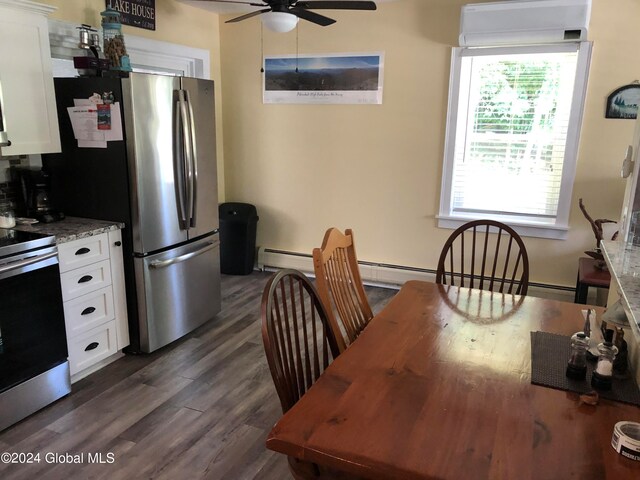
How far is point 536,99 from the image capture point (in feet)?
12.1

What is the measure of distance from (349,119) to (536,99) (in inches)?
58.3

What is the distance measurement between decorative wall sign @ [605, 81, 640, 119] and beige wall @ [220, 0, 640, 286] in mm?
50

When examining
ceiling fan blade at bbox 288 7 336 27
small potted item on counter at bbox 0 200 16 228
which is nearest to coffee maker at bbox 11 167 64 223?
small potted item on counter at bbox 0 200 16 228

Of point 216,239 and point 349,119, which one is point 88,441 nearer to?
point 216,239

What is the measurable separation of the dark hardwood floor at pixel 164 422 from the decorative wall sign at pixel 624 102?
9.66 feet

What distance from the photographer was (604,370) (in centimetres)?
136

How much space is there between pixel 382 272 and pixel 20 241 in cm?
288

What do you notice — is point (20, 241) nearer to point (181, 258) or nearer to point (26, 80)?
point (26, 80)

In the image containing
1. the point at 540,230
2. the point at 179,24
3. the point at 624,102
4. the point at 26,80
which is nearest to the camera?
the point at 26,80

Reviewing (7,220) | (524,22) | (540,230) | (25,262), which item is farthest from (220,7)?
(540,230)

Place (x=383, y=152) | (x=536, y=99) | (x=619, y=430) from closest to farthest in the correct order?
1. (x=619, y=430)
2. (x=536, y=99)
3. (x=383, y=152)

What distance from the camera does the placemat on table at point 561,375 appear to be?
1.35 meters

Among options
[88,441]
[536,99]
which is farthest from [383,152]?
[88,441]

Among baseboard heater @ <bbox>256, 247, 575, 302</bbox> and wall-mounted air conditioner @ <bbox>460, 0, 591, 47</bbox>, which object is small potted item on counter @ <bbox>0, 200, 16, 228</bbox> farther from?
wall-mounted air conditioner @ <bbox>460, 0, 591, 47</bbox>
